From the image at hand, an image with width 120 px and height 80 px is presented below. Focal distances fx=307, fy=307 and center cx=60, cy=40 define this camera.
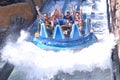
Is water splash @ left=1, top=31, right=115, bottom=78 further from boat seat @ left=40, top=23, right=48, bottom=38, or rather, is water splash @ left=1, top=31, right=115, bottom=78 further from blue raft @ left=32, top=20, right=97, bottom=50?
boat seat @ left=40, top=23, right=48, bottom=38

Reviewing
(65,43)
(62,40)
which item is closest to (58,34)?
(62,40)

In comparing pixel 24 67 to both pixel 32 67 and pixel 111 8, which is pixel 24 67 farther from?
pixel 111 8

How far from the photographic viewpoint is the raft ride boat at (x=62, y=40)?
8.50 meters

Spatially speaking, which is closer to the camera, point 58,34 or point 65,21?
point 58,34

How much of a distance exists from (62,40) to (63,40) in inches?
1.1

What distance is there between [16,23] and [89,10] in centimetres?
285

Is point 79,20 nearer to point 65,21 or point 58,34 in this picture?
point 65,21

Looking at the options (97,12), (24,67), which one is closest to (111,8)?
(97,12)

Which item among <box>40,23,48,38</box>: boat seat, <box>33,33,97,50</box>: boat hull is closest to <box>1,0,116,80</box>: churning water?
<box>33,33,97,50</box>: boat hull

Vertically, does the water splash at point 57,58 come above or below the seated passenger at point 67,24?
below

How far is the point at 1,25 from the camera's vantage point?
11141 mm

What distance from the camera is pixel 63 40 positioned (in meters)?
8.55

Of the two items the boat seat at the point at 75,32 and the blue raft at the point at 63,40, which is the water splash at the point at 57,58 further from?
the boat seat at the point at 75,32

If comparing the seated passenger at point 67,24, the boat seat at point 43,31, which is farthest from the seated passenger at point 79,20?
the boat seat at point 43,31
